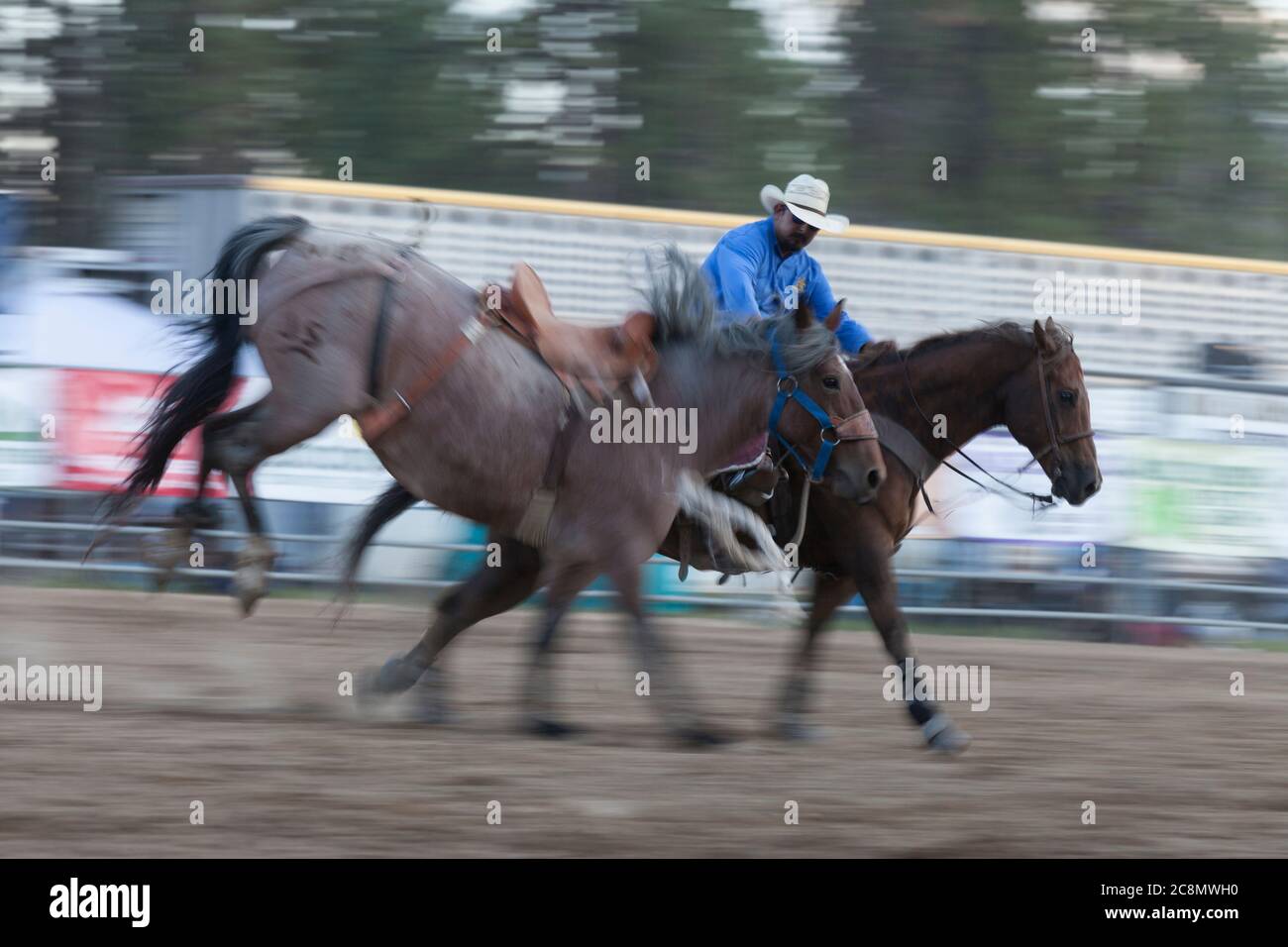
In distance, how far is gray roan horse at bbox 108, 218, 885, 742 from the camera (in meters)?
5.73

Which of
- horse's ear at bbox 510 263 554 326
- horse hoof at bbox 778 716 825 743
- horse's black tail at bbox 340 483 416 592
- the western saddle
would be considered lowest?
horse hoof at bbox 778 716 825 743

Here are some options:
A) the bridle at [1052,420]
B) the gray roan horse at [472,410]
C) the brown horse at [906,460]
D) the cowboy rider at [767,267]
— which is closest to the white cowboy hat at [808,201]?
the cowboy rider at [767,267]

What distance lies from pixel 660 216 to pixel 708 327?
6.34 meters

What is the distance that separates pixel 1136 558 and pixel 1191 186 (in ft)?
32.3

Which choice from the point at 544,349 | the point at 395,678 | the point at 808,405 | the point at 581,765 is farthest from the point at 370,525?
the point at 808,405

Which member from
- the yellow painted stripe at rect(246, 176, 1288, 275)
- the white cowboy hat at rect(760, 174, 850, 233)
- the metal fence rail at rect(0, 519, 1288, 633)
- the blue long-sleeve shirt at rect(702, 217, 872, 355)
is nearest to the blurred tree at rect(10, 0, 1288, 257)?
the yellow painted stripe at rect(246, 176, 1288, 275)

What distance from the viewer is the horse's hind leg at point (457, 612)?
6496mm

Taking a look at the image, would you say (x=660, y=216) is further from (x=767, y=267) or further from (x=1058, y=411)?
(x=1058, y=411)

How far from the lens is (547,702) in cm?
629

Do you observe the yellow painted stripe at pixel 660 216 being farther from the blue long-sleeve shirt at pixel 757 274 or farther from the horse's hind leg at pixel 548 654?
the horse's hind leg at pixel 548 654

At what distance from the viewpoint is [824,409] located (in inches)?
250

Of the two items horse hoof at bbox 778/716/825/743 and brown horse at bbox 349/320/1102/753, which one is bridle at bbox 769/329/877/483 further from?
horse hoof at bbox 778/716/825/743

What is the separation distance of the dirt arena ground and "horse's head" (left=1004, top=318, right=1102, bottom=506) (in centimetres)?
117

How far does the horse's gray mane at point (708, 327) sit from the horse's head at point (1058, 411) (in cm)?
92
